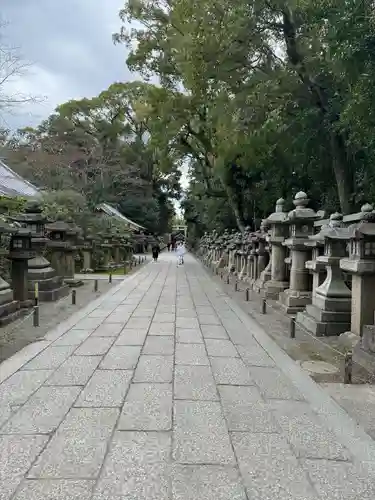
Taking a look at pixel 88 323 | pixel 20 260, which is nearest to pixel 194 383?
pixel 88 323

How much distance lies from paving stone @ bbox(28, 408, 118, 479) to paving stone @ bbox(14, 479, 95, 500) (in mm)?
71

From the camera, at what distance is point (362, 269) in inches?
266

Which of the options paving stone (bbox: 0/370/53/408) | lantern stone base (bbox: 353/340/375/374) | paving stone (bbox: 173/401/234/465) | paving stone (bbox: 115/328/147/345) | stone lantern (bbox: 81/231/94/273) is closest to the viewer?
paving stone (bbox: 173/401/234/465)

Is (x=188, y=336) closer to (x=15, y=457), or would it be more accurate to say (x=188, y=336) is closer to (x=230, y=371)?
(x=230, y=371)

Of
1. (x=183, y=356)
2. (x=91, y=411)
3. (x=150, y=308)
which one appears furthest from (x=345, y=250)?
(x=91, y=411)

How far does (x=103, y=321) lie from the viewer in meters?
9.06

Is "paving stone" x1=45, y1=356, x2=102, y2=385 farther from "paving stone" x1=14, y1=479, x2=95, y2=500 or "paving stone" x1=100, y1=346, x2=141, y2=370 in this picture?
"paving stone" x1=14, y1=479, x2=95, y2=500

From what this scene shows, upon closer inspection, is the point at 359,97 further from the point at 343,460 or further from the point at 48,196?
the point at 48,196

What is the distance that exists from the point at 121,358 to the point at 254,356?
194 cm

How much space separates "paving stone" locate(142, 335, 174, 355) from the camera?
6.45 meters

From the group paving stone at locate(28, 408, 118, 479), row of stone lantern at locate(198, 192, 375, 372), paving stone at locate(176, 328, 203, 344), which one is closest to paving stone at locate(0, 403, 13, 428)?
paving stone at locate(28, 408, 118, 479)

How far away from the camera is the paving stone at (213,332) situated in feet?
25.2

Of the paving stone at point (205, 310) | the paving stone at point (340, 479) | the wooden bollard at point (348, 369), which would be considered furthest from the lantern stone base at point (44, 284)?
the paving stone at point (340, 479)

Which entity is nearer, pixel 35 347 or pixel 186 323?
pixel 35 347
